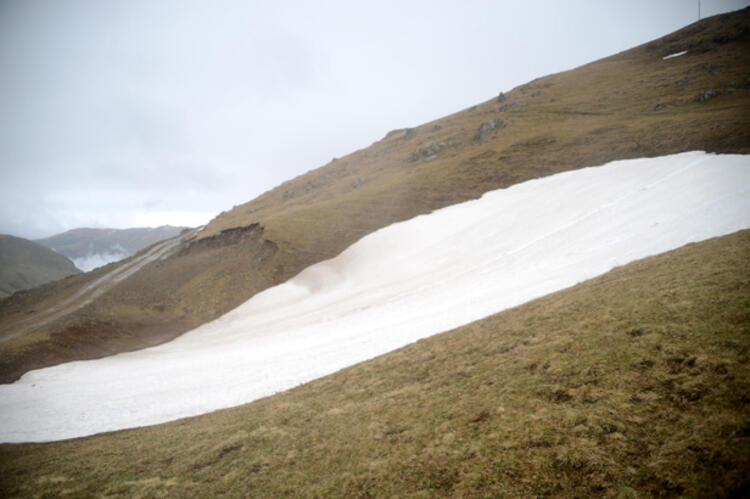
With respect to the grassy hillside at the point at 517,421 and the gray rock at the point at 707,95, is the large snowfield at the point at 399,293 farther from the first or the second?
the gray rock at the point at 707,95

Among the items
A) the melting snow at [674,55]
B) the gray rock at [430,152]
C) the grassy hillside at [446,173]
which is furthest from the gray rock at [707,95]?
the gray rock at [430,152]

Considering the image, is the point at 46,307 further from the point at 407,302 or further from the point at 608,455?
the point at 608,455

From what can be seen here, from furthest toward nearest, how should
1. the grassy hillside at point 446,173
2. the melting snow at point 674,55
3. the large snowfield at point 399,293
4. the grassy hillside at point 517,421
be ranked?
the melting snow at point 674,55 < the grassy hillside at point 446,173 < the large snowfield at point 399,293 < the grassy hillside at point 517,421

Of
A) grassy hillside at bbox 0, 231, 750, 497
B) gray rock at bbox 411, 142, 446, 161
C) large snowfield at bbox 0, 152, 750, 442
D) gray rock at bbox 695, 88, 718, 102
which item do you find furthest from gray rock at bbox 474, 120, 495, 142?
grassy hillside at bbox 0, 231, 750, 497

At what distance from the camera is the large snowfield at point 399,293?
669 inches

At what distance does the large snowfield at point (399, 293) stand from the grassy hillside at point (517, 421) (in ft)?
9.35

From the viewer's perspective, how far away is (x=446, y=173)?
5566 centimetres

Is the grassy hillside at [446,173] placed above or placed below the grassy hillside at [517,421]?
above

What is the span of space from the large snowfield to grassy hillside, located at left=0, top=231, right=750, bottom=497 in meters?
2.85

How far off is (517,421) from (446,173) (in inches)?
2067

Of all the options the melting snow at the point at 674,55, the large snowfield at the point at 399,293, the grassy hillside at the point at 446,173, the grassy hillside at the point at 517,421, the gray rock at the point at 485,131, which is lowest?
the grassy hillside at the point at 517,421

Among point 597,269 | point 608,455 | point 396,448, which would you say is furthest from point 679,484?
point 597,269

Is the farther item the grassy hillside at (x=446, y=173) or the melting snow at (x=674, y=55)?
the melting snow at (x=674, y=55)

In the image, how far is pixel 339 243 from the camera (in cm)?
4450
